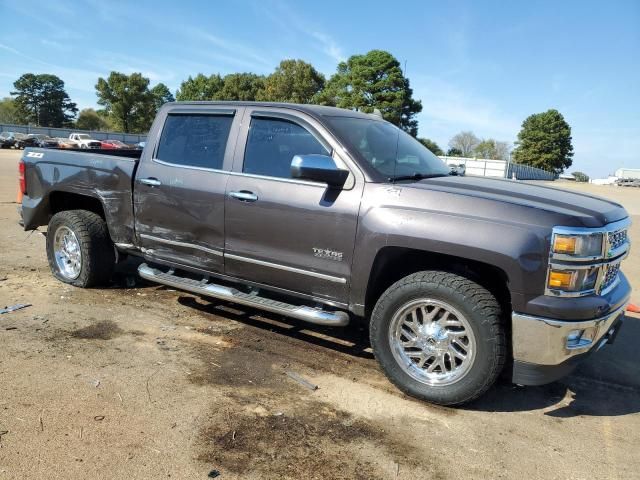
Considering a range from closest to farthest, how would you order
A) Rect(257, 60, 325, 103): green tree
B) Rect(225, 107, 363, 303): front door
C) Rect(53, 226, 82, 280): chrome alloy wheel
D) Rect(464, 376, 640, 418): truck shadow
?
1. Rect(464, 376, 640, 418): truck shadow
2. Rect(225, 107, 363, 303): front door
3. Rect(53, 226, 82, 280): chrome alloy wheel
4. Rect(257, 60, 325, 103): green tree

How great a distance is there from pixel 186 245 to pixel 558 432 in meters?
3.18

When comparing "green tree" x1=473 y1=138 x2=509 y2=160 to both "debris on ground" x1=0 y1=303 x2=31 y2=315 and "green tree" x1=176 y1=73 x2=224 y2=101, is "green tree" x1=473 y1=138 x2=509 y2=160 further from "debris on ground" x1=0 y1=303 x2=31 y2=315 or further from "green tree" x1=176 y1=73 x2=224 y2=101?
"debris on ground" x1=0 y1=303 x2=31 y2=315

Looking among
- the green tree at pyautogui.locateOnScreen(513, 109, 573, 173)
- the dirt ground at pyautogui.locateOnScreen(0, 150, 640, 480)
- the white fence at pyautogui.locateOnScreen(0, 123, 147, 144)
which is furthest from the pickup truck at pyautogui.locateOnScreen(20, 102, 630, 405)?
the green tree at pyautogui.locateOnScreen(513, 109, 573, 173)

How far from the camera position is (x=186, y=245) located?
462 centimetres

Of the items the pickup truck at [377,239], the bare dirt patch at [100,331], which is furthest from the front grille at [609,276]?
the bare dirt patch at [100,331]

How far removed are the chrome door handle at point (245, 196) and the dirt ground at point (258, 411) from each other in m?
1.21

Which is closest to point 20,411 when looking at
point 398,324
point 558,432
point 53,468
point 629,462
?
point 53,468

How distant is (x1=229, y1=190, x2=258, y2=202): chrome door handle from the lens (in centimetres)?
413

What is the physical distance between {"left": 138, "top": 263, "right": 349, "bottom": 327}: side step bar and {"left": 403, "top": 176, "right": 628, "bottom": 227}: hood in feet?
3.60

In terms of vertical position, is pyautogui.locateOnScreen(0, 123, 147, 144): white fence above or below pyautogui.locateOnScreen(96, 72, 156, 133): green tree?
below

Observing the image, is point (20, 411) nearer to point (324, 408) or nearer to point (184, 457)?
point (184, 457)

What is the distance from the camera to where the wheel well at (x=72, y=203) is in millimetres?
5637

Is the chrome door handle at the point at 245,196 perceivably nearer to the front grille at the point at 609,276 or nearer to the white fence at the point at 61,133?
the front grille at the point at 609,276

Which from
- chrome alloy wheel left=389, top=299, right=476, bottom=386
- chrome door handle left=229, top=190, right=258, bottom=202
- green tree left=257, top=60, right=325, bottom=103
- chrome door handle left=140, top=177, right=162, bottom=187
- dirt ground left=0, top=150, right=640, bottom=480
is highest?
green tree left=257, top=60, right=325, bottom=103
